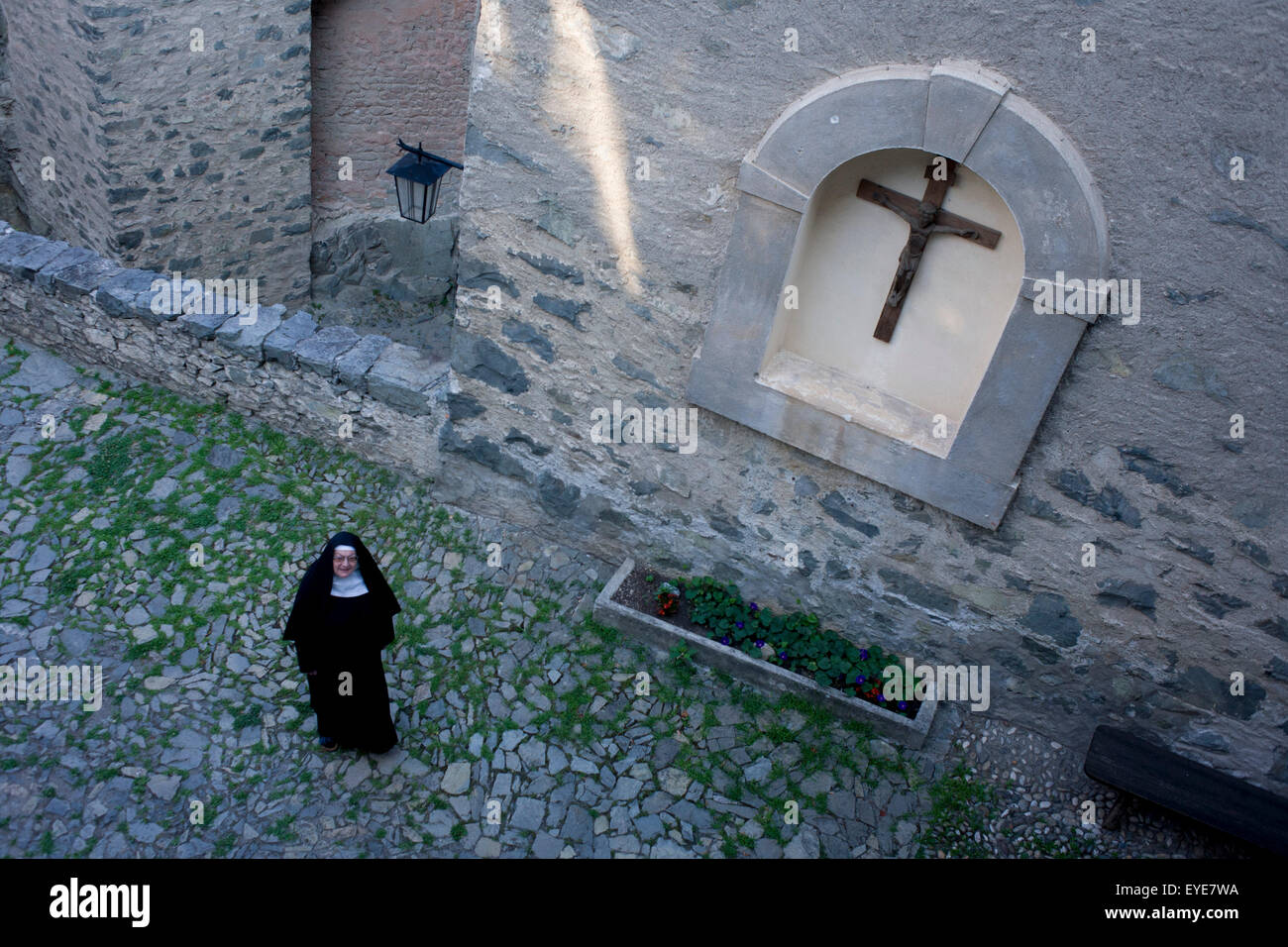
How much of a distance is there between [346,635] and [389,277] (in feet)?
18.5

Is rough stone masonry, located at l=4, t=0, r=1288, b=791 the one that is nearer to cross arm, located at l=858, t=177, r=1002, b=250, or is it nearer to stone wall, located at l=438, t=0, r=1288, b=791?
stone wall, located at l=438, t=0, r=1288, b=791

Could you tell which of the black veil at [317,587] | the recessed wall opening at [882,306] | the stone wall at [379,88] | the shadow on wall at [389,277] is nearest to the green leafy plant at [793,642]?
the recessed wall opening at [882,306]

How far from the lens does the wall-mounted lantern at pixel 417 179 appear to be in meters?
5.84

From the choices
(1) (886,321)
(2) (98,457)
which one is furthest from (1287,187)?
(2) (98,457)

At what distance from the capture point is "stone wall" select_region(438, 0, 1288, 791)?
339cm

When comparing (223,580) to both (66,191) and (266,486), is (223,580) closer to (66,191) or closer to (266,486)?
(266,486)

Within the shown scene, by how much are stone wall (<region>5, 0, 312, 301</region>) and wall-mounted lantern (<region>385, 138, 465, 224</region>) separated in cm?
223

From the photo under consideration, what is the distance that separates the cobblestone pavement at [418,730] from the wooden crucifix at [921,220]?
2117mm

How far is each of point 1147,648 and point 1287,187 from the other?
6.57ft

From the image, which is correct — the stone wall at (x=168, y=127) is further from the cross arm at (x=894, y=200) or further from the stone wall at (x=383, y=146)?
the cross arm at (x=894, y=200)

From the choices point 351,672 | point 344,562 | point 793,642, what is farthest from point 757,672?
point 344,562

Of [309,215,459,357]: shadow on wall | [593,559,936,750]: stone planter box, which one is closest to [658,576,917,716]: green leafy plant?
[593,559,936,750]: stone planter box

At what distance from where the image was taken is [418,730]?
4.60m

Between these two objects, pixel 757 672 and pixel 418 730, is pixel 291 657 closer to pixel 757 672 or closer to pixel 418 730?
pixel 418 730
